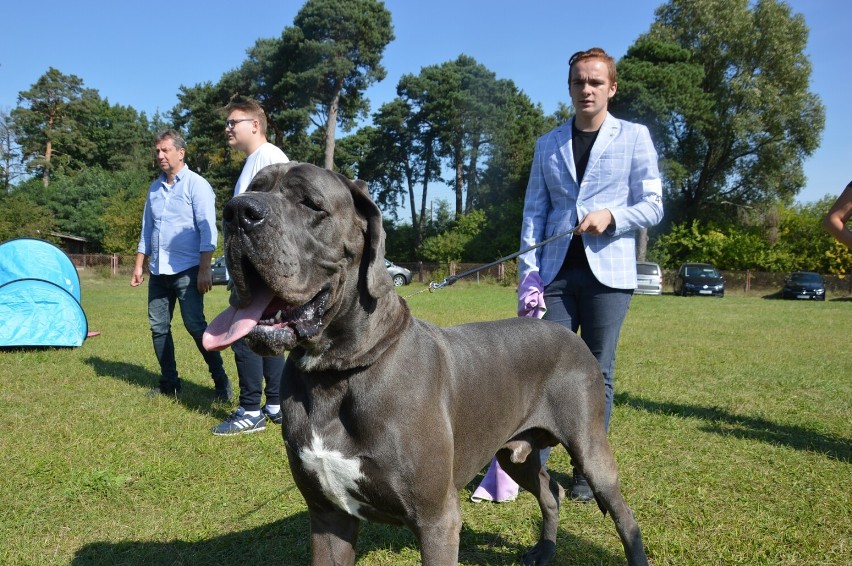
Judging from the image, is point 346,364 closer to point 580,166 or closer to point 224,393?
point 580,166

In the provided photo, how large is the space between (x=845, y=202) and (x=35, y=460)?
586 cm

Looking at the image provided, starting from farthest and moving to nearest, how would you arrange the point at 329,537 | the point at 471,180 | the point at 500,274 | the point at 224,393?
the point at 471,180, the point at 500,274, the point at 224,393, the point at 329,537

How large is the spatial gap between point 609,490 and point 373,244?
65.9 inches

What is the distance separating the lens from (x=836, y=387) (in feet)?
24.0

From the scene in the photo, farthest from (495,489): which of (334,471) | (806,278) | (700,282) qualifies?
(806,278)

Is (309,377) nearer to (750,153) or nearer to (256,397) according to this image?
(256,397)

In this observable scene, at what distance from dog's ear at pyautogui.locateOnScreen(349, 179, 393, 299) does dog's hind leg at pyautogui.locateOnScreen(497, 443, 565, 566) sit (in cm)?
133

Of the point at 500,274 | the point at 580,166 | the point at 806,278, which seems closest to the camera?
the point at 580,166

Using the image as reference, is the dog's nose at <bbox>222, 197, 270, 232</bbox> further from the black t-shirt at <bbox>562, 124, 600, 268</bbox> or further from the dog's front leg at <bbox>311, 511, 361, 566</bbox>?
the black t-shirt at <bbox>562, 124, 600, 268</bbox>

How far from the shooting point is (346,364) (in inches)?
85.0

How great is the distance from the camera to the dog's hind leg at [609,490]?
9.48 ft

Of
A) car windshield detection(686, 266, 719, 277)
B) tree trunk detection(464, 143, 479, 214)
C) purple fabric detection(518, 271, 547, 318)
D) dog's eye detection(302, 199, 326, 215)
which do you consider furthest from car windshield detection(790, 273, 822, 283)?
dog's eye detection(302, 199, 326, 215)

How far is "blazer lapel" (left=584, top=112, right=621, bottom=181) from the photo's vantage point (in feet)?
11.6

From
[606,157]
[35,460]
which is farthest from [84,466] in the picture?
[606,157]
